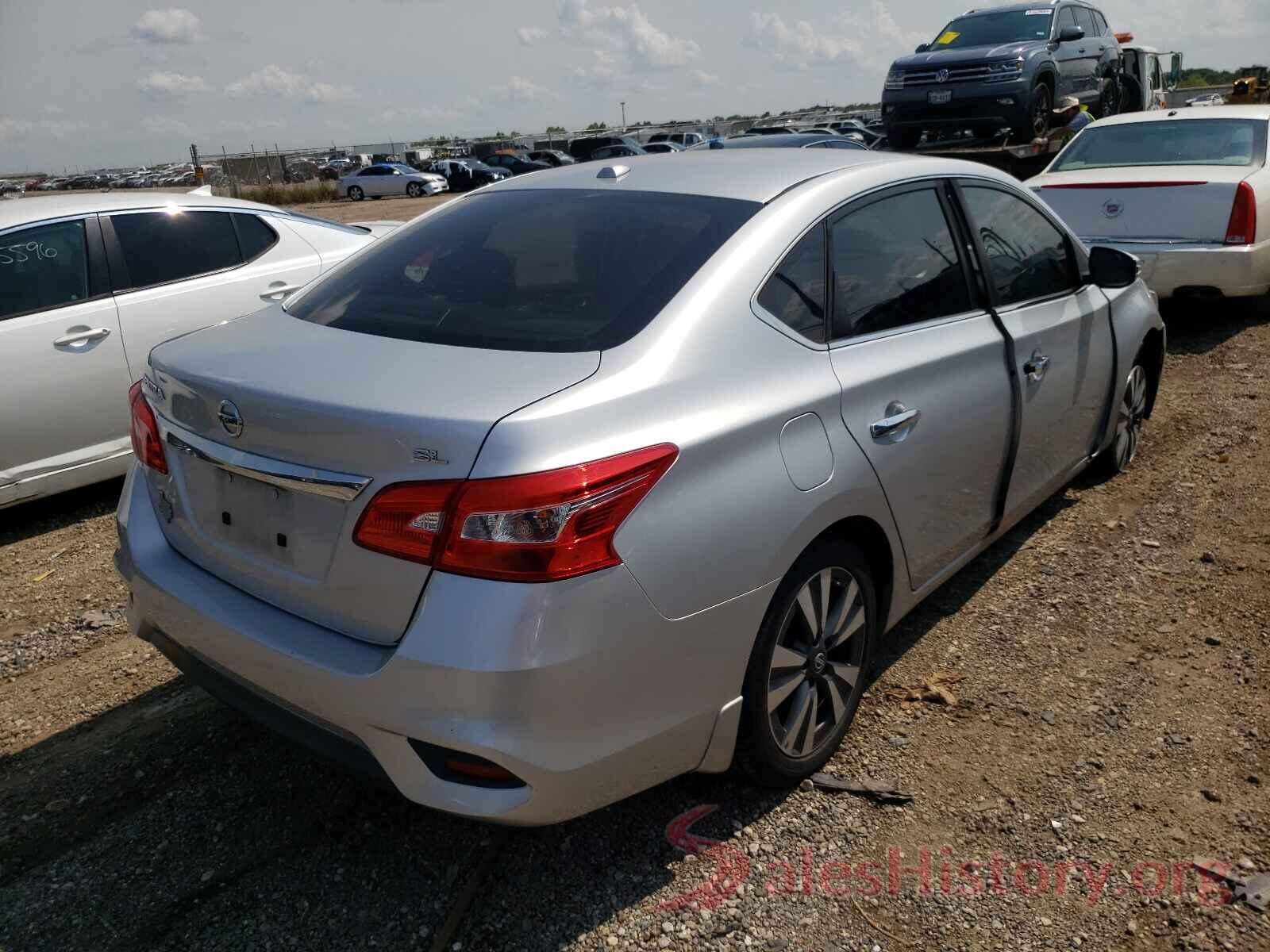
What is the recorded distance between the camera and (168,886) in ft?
8.69

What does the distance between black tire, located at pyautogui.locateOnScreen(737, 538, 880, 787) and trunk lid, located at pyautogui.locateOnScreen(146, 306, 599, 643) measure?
0.81m

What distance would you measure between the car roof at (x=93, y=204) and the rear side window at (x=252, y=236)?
0.32ft

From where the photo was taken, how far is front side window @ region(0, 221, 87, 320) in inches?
200

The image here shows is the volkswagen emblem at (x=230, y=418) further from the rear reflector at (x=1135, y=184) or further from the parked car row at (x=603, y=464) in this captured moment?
the rear reflector at (x=1135, y=184)

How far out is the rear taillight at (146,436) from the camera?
281 cm

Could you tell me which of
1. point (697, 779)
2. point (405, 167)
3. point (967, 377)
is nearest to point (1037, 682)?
point (967, 377)

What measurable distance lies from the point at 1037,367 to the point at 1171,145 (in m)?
5.85

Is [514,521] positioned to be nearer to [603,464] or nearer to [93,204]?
[603,464]

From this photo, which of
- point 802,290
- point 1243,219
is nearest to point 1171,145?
point 1243,219

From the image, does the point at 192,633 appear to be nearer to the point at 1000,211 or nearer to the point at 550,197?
the point at 550,197

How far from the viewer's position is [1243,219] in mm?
7277

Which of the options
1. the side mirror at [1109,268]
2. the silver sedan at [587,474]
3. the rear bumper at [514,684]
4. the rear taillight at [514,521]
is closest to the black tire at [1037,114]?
the side mirror at [1109,268]

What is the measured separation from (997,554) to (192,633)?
10.8ft

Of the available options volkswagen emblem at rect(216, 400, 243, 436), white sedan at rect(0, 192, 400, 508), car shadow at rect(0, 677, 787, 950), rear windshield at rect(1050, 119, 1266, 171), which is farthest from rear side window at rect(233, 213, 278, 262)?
rear windshield at rect(1050, 119, 1266, 171)
